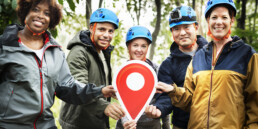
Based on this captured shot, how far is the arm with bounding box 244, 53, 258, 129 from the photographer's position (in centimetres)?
193

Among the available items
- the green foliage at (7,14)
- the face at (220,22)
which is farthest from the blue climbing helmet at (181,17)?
the green foliage at (7,14)

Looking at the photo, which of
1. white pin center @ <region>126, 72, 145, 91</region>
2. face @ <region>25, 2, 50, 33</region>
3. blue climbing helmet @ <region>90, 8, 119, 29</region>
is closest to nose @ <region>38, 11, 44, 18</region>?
face @ <region>25, 2, 50, 33</region>

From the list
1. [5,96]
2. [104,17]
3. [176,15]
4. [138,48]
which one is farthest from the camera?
[138,48]

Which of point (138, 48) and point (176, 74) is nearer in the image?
point (176, 74)

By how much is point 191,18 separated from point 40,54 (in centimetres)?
195

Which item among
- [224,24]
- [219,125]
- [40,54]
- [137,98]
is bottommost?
[219,125]

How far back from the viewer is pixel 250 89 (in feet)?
6.44

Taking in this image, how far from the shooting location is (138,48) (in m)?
3.11

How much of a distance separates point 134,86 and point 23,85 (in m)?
Result: 1.08

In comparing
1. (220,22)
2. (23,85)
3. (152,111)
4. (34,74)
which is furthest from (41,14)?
(220,22)

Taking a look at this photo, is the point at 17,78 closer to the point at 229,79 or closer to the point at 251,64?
the point at 229,79

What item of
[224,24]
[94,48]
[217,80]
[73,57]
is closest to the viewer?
[217,80]

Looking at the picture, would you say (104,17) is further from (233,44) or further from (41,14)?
(233,44)

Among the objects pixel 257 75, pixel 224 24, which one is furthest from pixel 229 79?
pixel 224 24
